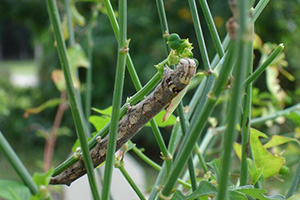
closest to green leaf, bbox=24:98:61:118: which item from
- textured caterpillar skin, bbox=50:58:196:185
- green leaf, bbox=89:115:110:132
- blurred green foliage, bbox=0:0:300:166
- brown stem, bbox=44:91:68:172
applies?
brown stem, bbox=44:91:68:172

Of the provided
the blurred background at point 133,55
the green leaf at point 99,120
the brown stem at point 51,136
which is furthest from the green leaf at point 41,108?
the blurred background at point 133,55

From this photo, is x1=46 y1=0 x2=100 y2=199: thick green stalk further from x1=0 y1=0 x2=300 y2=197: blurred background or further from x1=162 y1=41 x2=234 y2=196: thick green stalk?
x1=0 y1=0 x2=300 y2=197: blurred background

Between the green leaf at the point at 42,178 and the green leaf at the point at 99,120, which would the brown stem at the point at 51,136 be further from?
the green leaf at the point at 42,178

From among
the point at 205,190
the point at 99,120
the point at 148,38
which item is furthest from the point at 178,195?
the point at 148,38

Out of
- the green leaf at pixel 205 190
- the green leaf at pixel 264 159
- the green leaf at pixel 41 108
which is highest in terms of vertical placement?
the green leaf at pixel 205 190

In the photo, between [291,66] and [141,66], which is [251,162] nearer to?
[141,66]

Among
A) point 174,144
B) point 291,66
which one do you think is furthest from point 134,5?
point 174,144

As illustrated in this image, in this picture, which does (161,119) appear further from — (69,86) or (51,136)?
(51,136)
